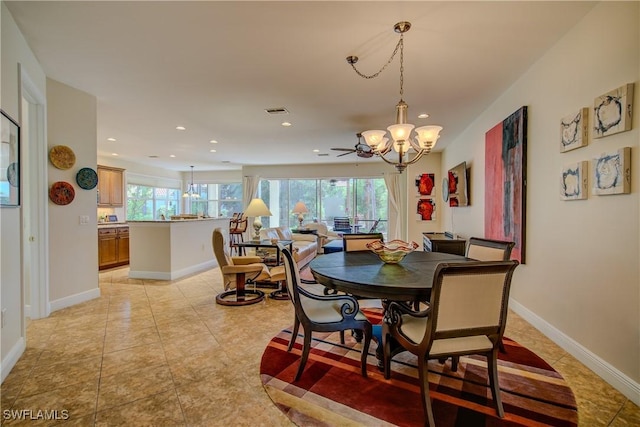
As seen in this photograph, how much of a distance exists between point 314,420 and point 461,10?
2.85m

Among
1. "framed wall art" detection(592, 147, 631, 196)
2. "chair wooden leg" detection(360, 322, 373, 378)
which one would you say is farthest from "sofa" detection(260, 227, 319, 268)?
"framed wall art" detection(592, 147, 631, 196)

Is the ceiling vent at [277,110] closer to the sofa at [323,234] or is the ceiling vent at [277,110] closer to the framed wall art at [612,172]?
the framed wall art at [612,172]

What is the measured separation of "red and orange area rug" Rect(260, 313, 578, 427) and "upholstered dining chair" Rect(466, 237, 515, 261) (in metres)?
0.79

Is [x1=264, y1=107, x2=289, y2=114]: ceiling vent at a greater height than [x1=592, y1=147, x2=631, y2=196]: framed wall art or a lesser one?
greater

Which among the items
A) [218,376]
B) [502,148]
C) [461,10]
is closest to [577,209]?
[502,148]

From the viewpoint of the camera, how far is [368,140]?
3.04 m

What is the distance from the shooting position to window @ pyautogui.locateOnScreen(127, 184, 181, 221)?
9.05m

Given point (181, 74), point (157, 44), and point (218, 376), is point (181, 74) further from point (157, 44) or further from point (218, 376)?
point (218, 376)

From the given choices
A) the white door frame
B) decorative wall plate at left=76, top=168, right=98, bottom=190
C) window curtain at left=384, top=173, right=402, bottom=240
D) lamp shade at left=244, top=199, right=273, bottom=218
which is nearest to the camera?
the white door frame

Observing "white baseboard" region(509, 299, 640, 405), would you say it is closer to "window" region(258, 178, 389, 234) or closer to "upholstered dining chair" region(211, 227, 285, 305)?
"upholstered dining chair" region(211, 227, 285, 305)

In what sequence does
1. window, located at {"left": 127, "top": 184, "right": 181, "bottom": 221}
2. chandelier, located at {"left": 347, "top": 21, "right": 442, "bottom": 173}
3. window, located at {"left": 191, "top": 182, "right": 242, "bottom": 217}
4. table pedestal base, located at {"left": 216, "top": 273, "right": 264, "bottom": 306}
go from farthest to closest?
1. window, located at {"left": 191, "top": 182, "right": 242, "bottom": 217}
2. window, located at {"left": 127, "top": 184, "right": 181, "bottom": 221}
3. table pedestal base, located at {"left": 216, "top": 273, "right": 264, "bottom": 306}
4. chandelier, located at {"left": 347, "top": 21, "right": 442, "bottom": 173}

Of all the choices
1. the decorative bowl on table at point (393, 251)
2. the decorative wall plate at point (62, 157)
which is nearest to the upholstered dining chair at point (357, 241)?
the decorative bowl on table at point (393, 251)

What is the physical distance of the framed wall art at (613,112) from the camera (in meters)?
1.91

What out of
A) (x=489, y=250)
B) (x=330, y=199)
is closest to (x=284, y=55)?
(x=489, y=250)
